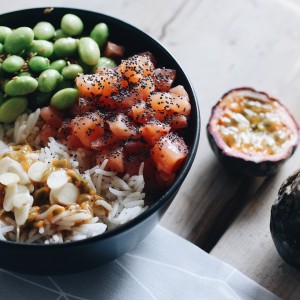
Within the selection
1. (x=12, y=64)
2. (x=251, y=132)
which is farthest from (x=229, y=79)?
(x=12, y=64)

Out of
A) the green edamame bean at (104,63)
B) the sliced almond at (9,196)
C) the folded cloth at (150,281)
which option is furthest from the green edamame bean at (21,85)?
the folded cloth at (150,281)

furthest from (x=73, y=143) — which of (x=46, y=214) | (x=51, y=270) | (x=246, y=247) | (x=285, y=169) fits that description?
(x=285, y=169)

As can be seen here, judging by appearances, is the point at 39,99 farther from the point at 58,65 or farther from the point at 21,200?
the point at 21,200

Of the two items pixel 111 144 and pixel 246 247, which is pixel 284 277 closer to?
pixel 246 247

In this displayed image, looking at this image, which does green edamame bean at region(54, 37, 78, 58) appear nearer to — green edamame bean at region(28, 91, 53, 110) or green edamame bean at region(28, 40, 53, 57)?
green edamame bean at region(28, 40, 53, 57)

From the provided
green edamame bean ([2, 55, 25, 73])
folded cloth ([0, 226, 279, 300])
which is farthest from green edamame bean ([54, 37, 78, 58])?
folded cloth ([0, 226, 279, 300])

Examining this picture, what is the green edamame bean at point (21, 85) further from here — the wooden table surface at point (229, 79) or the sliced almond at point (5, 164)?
the wooden table surface at point (229, 79)
